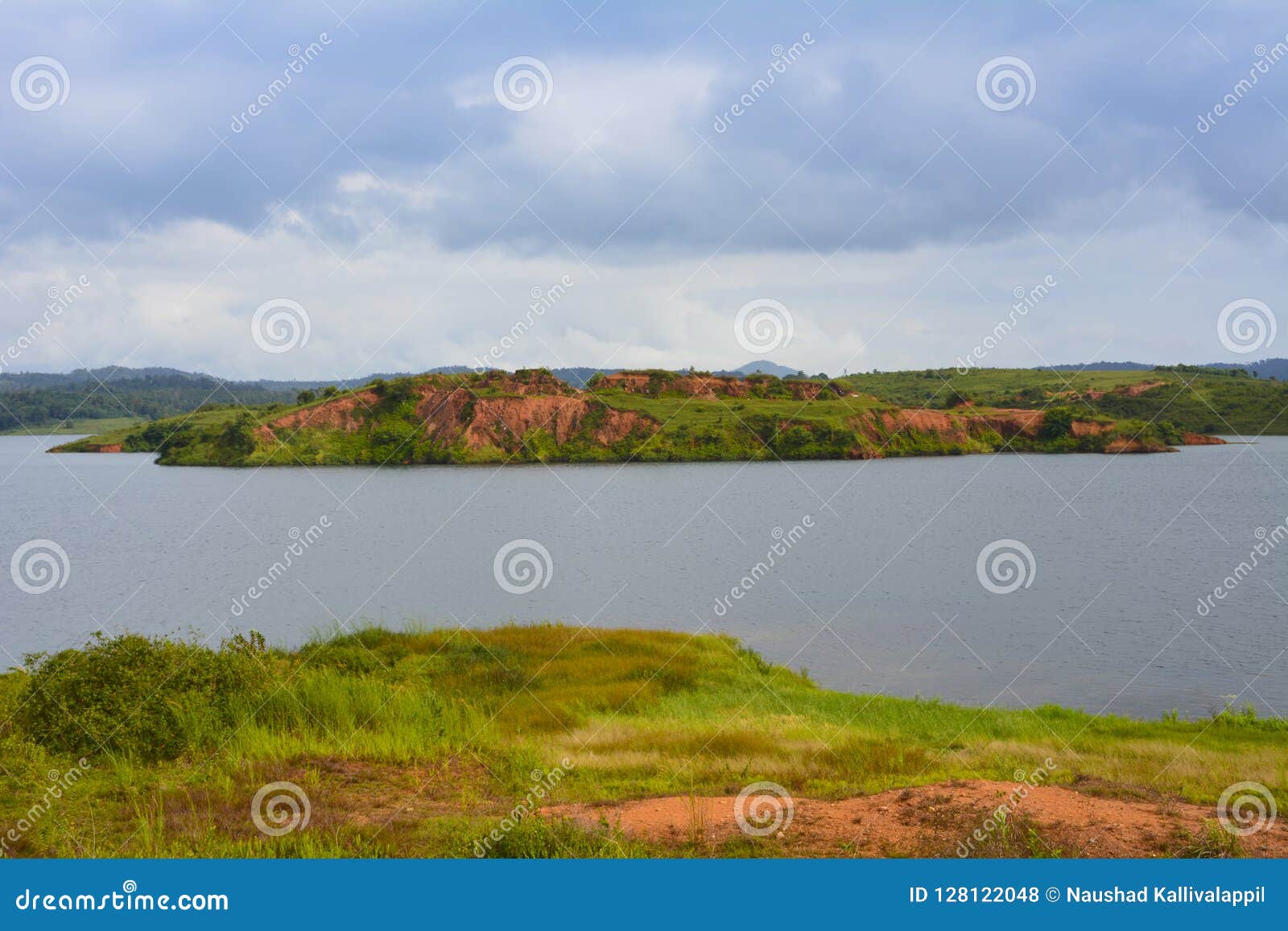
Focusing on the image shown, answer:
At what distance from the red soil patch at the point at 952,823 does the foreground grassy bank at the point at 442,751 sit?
483mm

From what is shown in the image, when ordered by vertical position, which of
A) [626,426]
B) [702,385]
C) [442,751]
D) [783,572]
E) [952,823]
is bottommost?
[442,751]

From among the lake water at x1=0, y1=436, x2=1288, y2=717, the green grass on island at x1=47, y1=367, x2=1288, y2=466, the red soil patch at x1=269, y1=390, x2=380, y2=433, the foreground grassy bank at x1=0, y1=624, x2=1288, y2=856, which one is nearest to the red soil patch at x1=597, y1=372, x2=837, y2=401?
the green grass on island at x1=47, y1=367, x2=1288, y2=466

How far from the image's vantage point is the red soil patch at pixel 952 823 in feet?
31.4

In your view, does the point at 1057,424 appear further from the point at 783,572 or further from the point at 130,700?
the point at 130,700

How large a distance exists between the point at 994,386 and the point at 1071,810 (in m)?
176

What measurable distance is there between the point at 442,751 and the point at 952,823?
25.2 feet

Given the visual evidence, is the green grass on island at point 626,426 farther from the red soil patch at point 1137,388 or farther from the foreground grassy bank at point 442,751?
the foreground grassy bank at point 442,751

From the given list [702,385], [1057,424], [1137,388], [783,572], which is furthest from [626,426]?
[1137,388]

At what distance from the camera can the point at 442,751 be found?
14.1 meters

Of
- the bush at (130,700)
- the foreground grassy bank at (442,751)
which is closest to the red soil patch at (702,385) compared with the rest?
the foreground grassy bank at (442,751)

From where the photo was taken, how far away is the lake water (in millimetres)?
25453

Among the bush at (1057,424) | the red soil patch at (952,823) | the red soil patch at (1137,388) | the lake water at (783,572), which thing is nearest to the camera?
the red soil patch at (952,823)

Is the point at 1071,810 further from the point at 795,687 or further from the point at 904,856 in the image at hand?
the point at 795,687

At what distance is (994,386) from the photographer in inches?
6870
